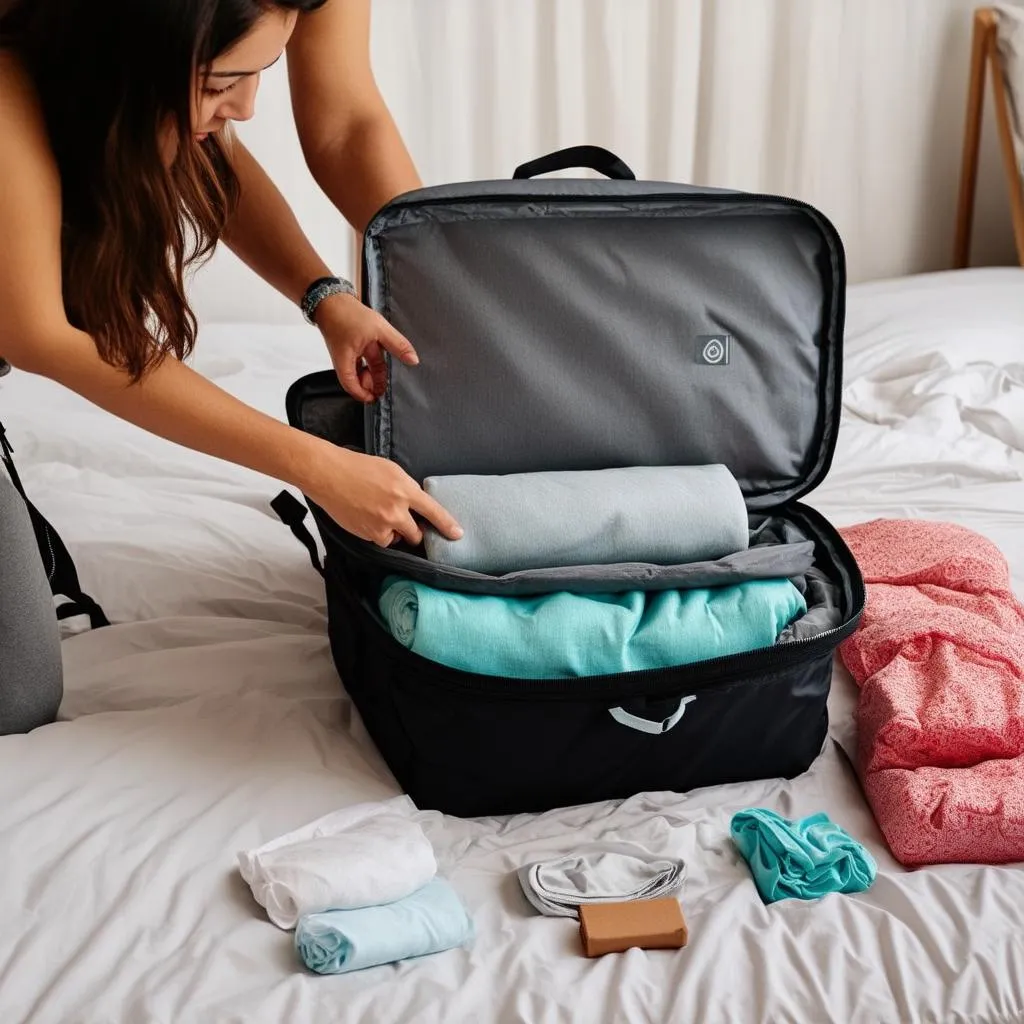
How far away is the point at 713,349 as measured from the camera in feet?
3.92

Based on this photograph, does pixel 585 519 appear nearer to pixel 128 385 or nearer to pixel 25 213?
pixel 128 385

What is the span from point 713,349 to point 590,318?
0.13 m


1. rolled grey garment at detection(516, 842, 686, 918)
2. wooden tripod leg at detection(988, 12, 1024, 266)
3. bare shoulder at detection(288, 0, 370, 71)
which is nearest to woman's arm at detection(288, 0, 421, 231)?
bare shoulder at detection(288, 0, 370, 71)

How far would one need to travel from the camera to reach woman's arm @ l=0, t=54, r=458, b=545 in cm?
92

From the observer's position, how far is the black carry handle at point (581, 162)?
119 centimetres

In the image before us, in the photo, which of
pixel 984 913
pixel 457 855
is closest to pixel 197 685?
pixel 457 855

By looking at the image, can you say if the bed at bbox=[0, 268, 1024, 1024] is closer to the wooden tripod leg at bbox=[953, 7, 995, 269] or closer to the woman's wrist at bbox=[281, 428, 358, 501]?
the woman's wrist at bbox=[281, 428, 358, 501]

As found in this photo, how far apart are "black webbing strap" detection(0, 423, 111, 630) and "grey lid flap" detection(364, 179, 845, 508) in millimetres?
374

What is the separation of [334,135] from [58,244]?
48 cm

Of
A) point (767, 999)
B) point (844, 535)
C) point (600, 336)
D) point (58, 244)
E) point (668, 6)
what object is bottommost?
point (767, 999)

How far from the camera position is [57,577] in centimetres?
131

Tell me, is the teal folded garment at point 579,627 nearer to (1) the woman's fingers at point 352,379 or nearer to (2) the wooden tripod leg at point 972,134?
(1) the woman's fingers at point 352,379

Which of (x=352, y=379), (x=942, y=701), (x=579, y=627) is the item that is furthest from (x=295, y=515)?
(x=942, y=701)

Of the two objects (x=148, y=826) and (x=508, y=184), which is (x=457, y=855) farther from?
(x=508, y=184)
